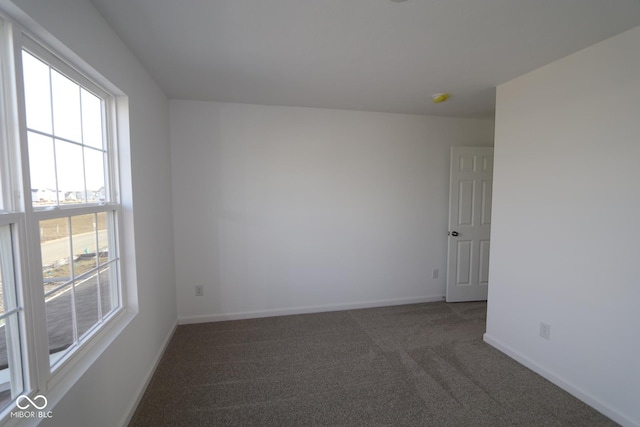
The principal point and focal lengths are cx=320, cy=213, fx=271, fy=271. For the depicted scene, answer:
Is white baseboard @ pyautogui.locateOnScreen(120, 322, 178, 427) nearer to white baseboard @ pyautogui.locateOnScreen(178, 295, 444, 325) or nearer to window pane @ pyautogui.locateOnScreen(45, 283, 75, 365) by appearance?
white baseboard @ pyautogui.locateOnScreen(178, 295, 444, 325)

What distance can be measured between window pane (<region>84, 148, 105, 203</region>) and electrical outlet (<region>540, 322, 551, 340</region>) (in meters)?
3.30

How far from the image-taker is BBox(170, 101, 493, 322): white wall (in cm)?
297

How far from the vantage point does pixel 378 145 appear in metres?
3.36

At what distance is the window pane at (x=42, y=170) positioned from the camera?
3.65 ft

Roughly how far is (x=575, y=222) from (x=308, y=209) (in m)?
2.35

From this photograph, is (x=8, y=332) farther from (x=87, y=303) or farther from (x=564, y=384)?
(x=564, y=384)

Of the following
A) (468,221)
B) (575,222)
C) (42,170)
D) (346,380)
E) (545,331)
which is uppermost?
(42,170)

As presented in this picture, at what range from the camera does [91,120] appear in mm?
1568

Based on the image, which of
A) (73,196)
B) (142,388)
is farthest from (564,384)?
(73,196)

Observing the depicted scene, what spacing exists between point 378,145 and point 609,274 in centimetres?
234

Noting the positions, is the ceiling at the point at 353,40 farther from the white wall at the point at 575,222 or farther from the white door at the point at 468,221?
the white door at the point at 468,221

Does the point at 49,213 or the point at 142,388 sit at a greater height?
the point at 49,213

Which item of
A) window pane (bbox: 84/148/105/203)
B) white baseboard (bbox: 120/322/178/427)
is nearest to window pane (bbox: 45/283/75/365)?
window pane (bbox: 84/148/105/203)

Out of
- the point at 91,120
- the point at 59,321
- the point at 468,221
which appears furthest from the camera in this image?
the point at 468,221
